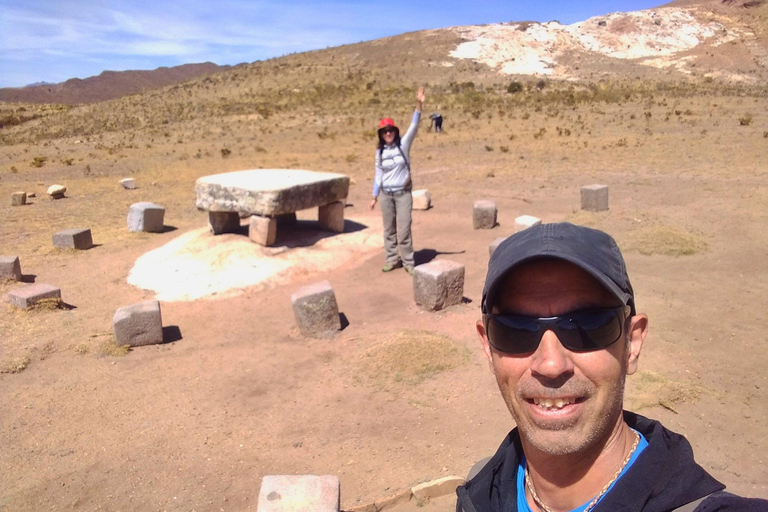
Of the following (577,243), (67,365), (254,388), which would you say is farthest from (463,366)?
(577,243)

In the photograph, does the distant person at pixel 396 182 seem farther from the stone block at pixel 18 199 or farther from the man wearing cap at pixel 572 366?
the stone block at pixel 18 199

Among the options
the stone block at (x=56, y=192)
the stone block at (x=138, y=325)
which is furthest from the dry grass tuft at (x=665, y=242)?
the stone block at (x=56, y=192)

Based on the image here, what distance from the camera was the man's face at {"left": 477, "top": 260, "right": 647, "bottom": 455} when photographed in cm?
160

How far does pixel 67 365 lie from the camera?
6.46m

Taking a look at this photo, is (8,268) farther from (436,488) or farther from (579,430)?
(579,430)

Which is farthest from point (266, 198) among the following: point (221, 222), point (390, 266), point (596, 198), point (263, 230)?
point (596, 198)

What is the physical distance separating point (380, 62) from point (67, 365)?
181ft

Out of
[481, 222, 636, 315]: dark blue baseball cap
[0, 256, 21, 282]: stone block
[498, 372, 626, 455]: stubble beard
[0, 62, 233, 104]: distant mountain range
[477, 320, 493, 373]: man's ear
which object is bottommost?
[0, 256, 21, 282]: stone block

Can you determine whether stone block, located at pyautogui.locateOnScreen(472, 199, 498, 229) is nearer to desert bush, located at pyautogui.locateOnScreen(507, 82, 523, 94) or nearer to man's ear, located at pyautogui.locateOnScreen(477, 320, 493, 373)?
man's ear, located at pyautogui.locateOnScreen(477, 320, 493, 373)

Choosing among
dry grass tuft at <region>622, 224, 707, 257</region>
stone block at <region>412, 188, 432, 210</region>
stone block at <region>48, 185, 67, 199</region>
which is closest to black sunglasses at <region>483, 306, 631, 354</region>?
dry grass tuft at <region>622, 224, 707, 257</region>

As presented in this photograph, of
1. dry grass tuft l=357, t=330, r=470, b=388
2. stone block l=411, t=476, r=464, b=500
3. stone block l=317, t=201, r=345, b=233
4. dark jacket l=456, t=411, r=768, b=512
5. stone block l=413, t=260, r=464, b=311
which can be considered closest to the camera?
dark jacket l=456, t=411, r=768, b=512

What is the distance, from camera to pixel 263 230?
356 inches

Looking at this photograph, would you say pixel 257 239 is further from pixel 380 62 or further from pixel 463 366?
pixel 380 62

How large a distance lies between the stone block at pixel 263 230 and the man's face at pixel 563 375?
7.65 m
